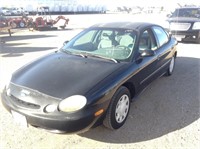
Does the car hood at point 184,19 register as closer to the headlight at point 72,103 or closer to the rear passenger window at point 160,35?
the rear passenger window at point 160,35

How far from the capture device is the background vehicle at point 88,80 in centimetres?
253

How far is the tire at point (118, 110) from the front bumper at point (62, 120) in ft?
1.08

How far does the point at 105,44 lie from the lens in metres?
3.91

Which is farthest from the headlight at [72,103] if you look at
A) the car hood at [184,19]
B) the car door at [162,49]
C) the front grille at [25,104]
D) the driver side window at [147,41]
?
the car hood at [184,19]

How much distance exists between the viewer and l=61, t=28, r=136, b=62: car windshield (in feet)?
11.6

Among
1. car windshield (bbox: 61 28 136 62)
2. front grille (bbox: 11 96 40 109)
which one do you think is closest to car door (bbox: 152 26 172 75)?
car windshield (bbox: 61 28 136 62)

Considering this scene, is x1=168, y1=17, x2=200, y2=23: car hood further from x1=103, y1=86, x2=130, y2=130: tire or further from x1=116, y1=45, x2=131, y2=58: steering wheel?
x1=103, y1=86, x2=130, y2=130: tire

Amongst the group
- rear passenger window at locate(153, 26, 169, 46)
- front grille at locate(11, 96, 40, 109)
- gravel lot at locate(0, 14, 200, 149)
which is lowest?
gravel lot at locate(0, 14, 200, 149)

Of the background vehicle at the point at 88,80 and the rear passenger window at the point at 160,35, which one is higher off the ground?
the rear passenger window at the point at 160,35

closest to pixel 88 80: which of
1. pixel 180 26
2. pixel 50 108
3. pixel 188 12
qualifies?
pixel 50 108

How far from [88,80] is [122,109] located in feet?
2.47

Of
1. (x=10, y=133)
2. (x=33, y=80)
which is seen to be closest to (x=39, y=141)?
(x=10, y=133)

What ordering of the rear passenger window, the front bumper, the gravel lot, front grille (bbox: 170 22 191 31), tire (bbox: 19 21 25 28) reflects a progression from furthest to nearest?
1. tire (bbox: 19 21 25 28)
2. front grille (bbox: 170 22 191 31)
3. the rear passenger window
4. the gravel lot
5. the front bumper

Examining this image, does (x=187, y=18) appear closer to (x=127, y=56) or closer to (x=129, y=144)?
(x=127, y=56)
